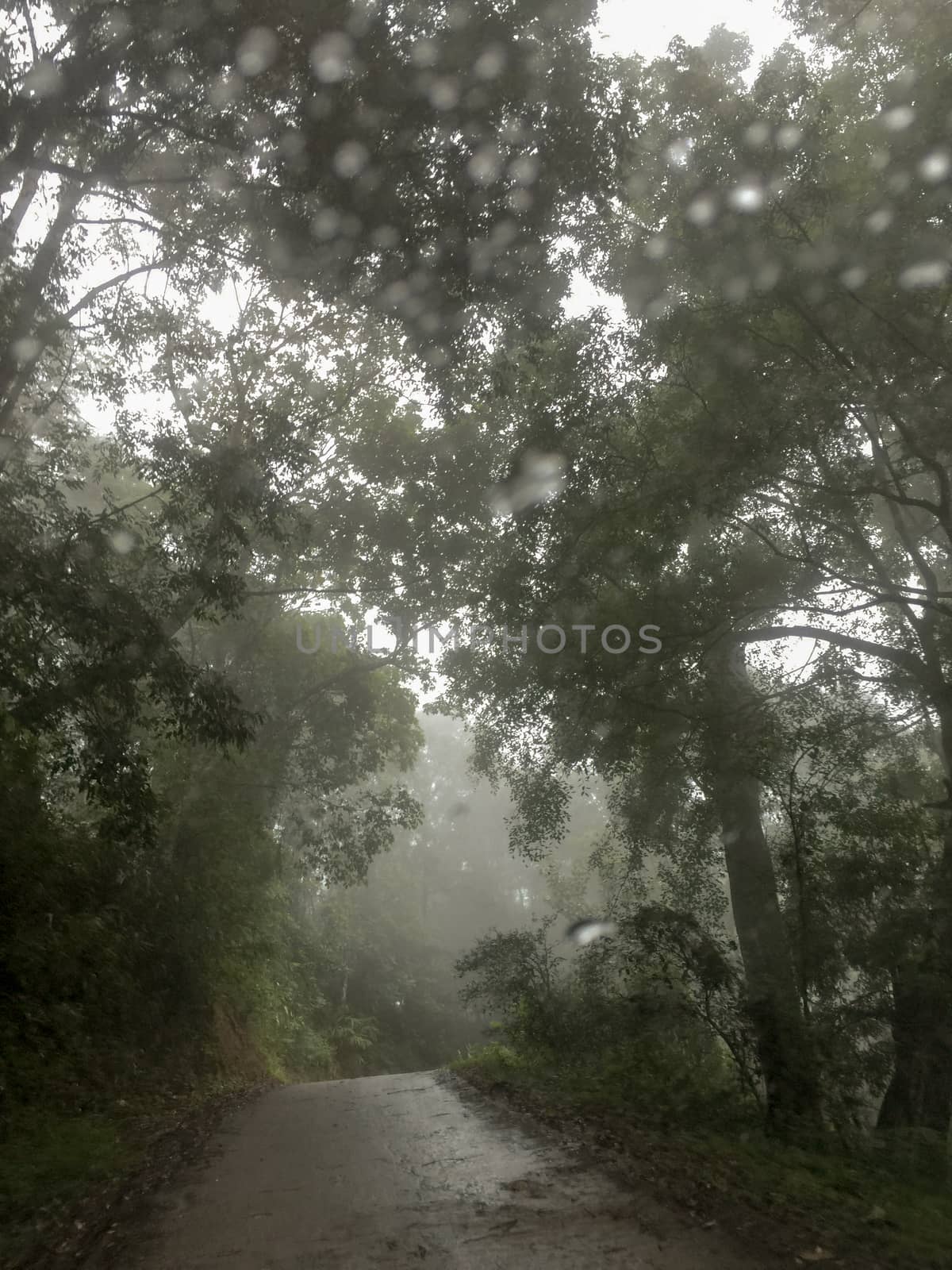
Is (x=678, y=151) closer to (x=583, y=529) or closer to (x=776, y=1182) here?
(x=583, y=529)

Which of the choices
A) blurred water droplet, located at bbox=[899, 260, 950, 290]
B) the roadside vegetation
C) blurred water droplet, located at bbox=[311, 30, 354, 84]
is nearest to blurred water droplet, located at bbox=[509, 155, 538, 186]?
the roadside vegetation

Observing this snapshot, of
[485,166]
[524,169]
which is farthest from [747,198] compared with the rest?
[485,166]

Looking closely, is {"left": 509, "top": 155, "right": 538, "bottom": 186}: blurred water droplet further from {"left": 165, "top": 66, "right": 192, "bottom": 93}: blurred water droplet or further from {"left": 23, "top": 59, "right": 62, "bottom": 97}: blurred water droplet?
{"left": 23, "top": 59, "right": 62, "bottom": 97}: blurred water droplet

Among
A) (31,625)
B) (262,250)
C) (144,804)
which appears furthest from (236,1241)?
(262,250)

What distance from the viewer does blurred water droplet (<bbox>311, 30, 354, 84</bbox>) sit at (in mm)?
7449

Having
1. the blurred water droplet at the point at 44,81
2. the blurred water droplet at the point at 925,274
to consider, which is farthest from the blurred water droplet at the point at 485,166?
the blurred water droplet at the point at 925,274

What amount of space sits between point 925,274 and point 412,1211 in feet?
31.5

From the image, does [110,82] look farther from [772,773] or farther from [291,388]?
[772,773]

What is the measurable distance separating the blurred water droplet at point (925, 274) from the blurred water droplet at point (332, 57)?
6030 millimetres

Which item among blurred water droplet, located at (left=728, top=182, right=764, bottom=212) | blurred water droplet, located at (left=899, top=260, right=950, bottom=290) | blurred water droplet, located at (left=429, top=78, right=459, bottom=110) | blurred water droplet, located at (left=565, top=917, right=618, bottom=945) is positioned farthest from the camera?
blurred water droplet, located at (left=565, top=917, right=618, bottom=945)

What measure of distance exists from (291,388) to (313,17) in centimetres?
862

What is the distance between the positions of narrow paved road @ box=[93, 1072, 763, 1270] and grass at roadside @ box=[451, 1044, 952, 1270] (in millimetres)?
416

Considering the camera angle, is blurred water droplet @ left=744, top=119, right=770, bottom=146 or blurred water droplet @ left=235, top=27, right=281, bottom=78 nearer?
blurred water droplet @ left=235, top=27, right=281, bottom=78

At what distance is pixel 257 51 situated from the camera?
755 centimetres
